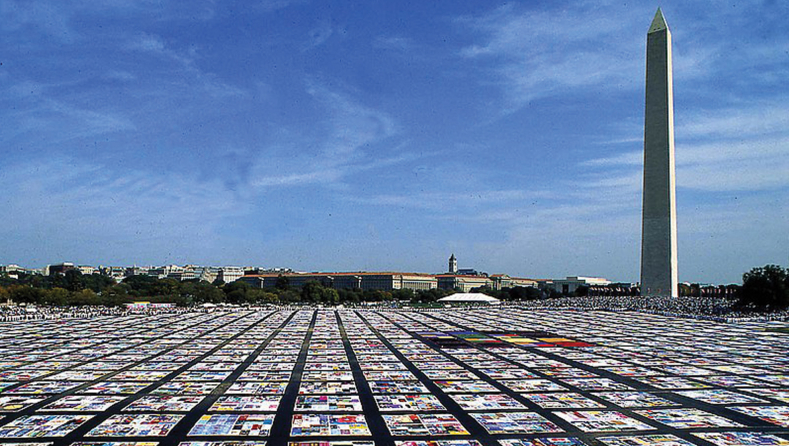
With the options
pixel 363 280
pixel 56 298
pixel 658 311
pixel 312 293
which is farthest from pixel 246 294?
pixel 363 280

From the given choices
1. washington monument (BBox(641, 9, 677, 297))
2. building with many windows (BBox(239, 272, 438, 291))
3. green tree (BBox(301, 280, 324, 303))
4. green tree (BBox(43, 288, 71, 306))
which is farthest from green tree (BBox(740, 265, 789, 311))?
building with many windows (BBox(239, 272, 438, 291))

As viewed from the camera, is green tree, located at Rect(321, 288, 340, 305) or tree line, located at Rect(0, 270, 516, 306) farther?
green tree, located at Rect(321, 288, 340, 305)

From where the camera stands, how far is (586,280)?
168375 millimetres

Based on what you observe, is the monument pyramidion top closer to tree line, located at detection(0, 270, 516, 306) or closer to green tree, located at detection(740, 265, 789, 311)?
green tree, located at detection(740, 265, 789, 311)

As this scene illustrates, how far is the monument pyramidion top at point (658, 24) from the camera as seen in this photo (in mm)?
52144

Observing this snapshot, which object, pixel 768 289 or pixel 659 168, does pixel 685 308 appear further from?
pixel 659 168

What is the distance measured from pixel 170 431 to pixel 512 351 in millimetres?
16265

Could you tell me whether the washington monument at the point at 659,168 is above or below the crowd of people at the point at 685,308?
above

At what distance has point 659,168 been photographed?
53000 mm

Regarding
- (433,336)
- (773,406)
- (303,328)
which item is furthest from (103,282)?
(773,406)

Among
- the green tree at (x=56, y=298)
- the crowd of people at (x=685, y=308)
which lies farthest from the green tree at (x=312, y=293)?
the crowd of people at (x=685, y=308)

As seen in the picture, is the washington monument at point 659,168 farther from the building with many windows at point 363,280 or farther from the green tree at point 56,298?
the building with many windows at point 363,280

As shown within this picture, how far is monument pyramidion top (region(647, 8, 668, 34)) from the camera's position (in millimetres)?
52144

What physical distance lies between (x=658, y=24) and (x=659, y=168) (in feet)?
40.1
